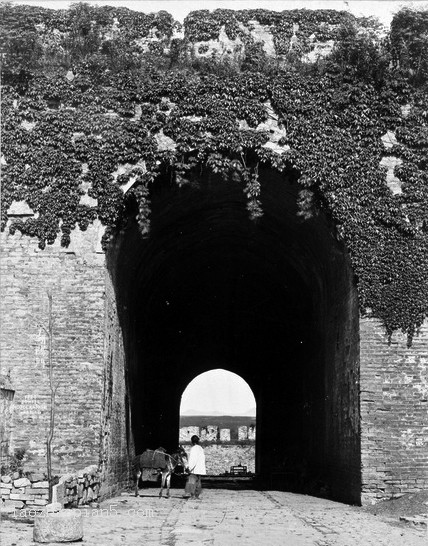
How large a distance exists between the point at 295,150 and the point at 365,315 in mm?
3131

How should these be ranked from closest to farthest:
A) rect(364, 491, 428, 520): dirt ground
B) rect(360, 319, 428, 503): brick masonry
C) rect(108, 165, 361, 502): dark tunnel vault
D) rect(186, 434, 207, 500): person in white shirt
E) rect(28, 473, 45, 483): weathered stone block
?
1. rect(364, 491, 428, 520): dirt ground
2. rect(28, 473, 45, 483): weathered stone block
3. rect(360, 319, 428, 503): brick masonry
4. rect(186, 434, 207, 500): person in white shirt
5. rect(108, 165, 361, 502): dark tunnel vault

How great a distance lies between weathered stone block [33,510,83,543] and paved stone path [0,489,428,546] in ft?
0.52

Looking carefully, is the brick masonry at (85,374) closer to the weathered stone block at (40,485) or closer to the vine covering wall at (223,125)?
the vine covering wall at (223,125)

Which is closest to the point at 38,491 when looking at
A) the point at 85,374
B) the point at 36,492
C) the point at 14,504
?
the point at 36,492

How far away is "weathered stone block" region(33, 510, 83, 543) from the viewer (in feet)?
24.7

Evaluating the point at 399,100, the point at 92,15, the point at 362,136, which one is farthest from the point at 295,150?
the point at 92,15

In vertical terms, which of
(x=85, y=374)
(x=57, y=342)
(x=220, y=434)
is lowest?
(x=220, y=434)

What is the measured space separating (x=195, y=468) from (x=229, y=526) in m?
3.61

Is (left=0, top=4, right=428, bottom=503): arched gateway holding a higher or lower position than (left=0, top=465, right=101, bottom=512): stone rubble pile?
higher

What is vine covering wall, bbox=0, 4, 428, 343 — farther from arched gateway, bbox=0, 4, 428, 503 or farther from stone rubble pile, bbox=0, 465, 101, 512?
stone rubble pile, bbox=0, 465, 101, 512

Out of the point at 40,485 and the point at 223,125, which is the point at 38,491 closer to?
the point at 40,485

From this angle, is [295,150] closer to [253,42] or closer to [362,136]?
[362,136]

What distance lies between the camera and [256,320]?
23.8m

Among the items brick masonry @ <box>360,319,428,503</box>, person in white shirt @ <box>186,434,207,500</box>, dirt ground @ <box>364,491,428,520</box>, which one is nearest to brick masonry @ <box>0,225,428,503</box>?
brick masonry @ <box>360,319,428,503</box>
